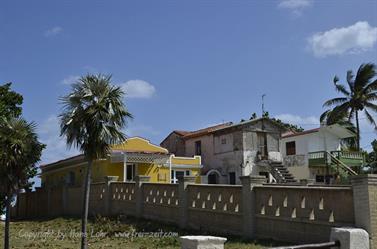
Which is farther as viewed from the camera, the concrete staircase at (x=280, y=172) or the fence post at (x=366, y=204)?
the concrete staircase at (x=280, y=172)

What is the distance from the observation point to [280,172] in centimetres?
3334

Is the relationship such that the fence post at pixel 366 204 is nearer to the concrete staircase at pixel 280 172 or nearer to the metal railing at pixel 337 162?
the concrete staircase at pixel 280 172

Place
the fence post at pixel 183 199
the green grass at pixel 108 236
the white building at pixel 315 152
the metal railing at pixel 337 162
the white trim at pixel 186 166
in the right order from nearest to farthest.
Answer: the green grass at pixel 108 236 → the fence post at pixel 183 199 → the metal railing at pixel 337 162 → the white trim at pixel 186 166 → the white building at pixel 315 152

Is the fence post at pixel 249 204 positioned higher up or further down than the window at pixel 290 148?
further down

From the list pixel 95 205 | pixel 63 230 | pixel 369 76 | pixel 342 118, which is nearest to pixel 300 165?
Answer: pixel 342 118

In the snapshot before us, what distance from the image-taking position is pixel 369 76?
124 ft

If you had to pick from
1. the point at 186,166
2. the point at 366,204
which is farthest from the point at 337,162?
the point at 366,204

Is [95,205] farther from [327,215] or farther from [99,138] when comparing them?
[327,215]

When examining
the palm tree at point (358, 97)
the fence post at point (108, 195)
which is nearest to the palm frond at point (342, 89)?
the palm tree at point (358, 97)

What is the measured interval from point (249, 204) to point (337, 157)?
21587 millimetres

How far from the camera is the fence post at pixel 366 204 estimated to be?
10703 mm

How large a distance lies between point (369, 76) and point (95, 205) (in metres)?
25.5

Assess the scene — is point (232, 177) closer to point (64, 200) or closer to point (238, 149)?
point (238, 149)

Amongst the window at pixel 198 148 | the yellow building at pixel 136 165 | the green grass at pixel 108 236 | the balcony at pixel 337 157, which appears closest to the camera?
the green grass at pixel 108 236
